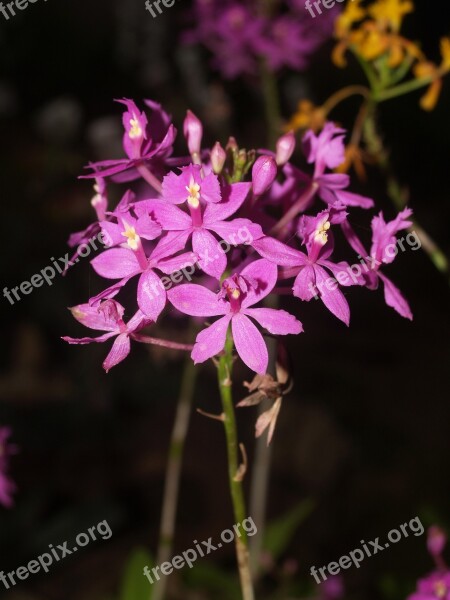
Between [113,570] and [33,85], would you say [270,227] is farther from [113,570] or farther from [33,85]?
[33,85]

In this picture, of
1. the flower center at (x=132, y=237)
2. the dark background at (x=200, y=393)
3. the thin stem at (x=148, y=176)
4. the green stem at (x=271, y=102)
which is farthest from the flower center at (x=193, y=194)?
the dark background at (x=200, y=393)

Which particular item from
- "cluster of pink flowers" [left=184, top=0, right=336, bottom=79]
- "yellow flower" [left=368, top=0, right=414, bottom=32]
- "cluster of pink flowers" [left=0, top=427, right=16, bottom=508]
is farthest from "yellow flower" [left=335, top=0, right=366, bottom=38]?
"cluster of pink flowers" [left=0, top=427, right=16, bottom=508]

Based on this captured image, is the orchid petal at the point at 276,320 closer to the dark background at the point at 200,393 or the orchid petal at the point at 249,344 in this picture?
the orchid petal at the point at 249,344

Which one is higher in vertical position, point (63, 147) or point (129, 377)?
point (63, 147)

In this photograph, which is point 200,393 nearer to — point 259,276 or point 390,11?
point 390,11

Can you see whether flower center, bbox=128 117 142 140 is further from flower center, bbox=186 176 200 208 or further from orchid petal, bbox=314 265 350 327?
orchid petal, bbox=314 265 350 327

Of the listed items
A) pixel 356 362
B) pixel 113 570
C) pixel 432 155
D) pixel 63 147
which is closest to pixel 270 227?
pixel 113 570
